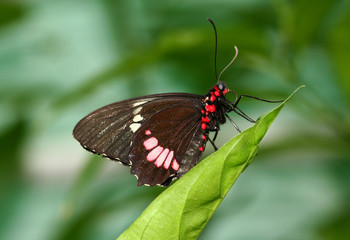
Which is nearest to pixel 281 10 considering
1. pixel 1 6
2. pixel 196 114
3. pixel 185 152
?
pixel 196 114

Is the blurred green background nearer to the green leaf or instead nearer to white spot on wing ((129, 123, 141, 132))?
white spot on wing ((129, 123, 141, 132))

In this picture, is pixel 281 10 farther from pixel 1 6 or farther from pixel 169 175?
pixel 1 6

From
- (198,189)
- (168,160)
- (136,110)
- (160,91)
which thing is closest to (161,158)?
(168,160)

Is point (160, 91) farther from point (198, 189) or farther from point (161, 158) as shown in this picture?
point (198, 189)

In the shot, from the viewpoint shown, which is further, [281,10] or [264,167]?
[264,167]

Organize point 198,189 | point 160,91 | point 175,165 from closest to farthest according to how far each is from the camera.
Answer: point 198,189 < point 175,165 < point 160,91

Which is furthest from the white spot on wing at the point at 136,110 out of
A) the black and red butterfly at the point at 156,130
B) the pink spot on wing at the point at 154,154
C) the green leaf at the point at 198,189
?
the green leaf at the point at 198,189
